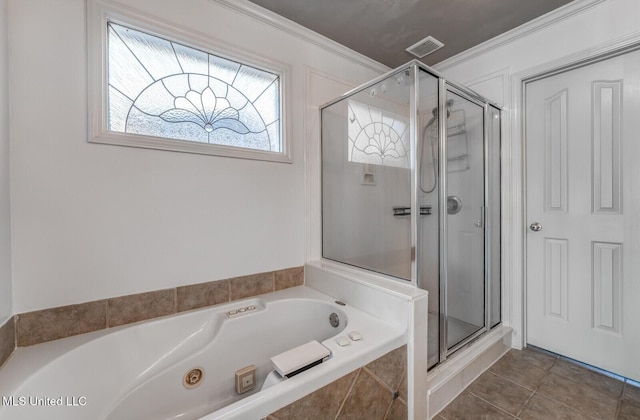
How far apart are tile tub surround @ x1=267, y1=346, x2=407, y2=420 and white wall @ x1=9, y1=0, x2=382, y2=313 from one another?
93 centimetres

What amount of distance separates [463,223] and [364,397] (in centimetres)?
127

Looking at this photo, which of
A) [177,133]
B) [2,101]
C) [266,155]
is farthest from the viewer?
[266,155]

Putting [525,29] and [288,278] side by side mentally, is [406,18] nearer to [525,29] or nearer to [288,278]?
[525,29]

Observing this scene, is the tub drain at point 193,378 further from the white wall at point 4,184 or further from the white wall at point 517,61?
the white wall at point 517,61

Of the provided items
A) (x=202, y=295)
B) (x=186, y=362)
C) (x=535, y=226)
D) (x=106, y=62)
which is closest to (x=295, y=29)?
(x=106, y=62)

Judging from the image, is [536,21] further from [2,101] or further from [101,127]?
[2,101]

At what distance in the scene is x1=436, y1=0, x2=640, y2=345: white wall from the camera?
1633mm

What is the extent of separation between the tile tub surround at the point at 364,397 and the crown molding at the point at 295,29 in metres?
2.10

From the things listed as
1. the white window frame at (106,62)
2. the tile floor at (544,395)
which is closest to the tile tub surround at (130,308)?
the white window frame at (106,62)

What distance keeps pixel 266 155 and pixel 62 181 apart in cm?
101

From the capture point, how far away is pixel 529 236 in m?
1.97

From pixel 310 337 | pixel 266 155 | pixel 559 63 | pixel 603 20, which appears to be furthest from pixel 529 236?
pixel 266 155

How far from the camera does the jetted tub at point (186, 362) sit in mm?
890

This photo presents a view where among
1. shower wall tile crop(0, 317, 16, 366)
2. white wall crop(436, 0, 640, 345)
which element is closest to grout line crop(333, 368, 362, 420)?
shower wall tile crop(0, 317, 16, 366)
